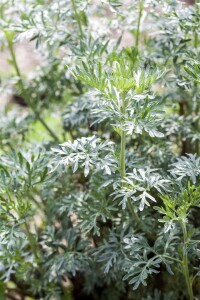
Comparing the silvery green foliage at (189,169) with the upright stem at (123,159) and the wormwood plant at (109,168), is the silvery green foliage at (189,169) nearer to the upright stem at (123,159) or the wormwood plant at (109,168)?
the wormwood plant at (109,168)

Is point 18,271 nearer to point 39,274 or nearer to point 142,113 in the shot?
point 39,274

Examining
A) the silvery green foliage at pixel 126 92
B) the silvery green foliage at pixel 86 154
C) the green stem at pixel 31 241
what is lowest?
the green stem at pixel 31 241

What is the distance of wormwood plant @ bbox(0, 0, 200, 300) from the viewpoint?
5.66 ft

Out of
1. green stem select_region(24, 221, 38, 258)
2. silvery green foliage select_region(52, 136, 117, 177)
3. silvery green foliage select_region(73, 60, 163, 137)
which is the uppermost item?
silvery green foliage select_region(73, 60, 163, 137)

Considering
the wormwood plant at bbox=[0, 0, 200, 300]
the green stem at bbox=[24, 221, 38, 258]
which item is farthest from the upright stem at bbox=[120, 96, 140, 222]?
the green stem at bbox=[24, 221, 38, 258]

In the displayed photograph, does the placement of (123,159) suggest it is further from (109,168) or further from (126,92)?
(126,92)

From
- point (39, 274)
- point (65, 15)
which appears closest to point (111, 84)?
point (65, 15)

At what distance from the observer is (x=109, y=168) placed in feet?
5.66

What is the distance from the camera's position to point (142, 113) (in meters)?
1.69

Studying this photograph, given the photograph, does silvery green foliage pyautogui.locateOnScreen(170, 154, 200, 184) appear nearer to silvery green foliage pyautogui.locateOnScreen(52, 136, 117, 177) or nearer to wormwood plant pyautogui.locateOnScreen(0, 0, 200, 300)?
wormwood plant pyautogui.locateOnScreen(0, 0, 200, 300)

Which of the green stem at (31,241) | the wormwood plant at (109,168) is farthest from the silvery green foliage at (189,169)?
the green stem at (31,241)

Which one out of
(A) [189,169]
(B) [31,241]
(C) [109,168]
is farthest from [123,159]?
(B) [31,241]

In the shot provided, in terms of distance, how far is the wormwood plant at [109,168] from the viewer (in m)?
1.73

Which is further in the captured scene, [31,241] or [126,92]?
[31,241]
